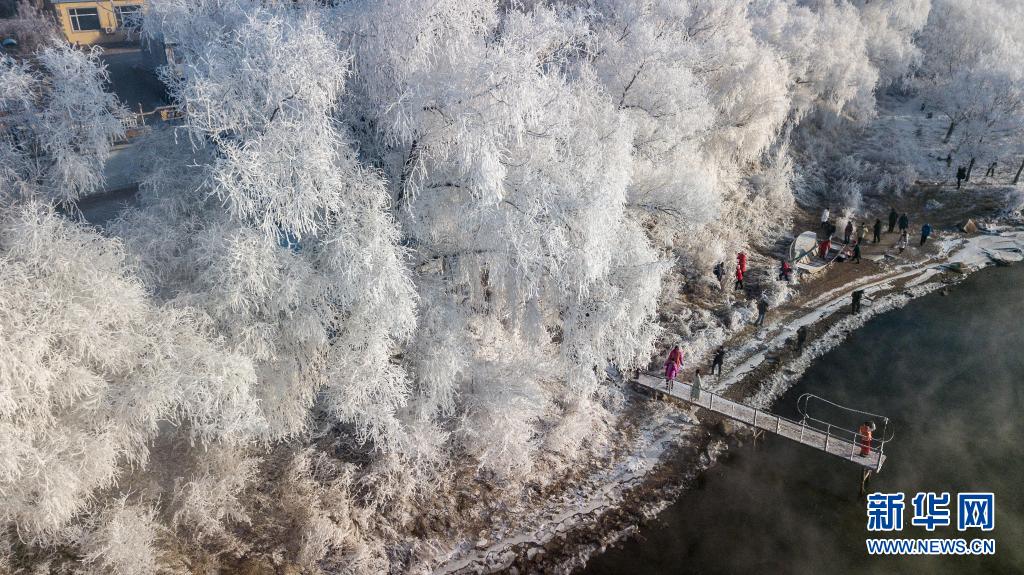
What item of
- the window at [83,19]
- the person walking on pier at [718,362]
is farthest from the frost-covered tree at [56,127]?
the window at [83,19]

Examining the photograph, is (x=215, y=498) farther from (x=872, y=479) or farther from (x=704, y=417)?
(x=872, y=479)

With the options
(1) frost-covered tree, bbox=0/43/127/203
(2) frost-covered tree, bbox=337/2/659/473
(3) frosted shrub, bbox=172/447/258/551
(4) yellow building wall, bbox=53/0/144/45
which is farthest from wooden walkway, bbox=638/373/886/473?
(4) yellow building wall, bbox=53/0/144/45

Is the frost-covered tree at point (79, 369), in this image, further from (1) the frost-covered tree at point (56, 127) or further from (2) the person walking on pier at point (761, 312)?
(2) the person walking on pier at point (761, 312)

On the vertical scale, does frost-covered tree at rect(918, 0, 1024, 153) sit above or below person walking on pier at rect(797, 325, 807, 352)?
above

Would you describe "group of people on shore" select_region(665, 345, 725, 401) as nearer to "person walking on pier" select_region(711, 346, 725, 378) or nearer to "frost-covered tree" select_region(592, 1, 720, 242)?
"person walking on pier" select_region(711, 346, 725, 378)

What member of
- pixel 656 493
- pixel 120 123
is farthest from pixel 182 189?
pixel 656 493

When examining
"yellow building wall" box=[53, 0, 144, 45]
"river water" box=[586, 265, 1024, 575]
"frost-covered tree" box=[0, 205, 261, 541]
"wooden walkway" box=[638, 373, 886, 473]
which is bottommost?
"river water" box=[586, 265, 1024, 575]

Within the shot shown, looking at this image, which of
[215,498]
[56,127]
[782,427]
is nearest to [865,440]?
[782,427]
